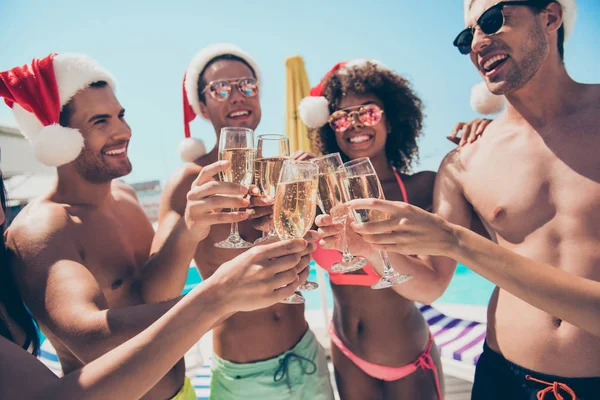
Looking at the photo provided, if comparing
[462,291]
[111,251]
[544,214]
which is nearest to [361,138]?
[544,214]

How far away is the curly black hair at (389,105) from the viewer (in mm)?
3354

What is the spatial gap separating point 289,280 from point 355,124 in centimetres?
207

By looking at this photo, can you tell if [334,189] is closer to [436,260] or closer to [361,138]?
[436,260]

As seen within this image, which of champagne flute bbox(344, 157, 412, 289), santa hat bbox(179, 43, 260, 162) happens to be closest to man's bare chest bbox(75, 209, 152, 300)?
santa hat bbox(179, 43, 260, 162)

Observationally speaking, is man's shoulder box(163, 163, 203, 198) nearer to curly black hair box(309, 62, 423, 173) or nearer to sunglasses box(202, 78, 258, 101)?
sunglasses box(202, 78, 258, 101)

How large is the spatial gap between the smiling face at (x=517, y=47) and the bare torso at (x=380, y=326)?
1123 millimetres

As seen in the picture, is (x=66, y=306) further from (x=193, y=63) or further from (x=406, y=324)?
(x=193, y=63)

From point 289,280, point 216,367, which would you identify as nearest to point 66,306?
point 289,280

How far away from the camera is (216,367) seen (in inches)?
105

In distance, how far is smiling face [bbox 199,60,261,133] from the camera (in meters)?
3.05

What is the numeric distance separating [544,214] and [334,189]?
4.10 ft

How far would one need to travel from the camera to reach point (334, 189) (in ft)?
5.72

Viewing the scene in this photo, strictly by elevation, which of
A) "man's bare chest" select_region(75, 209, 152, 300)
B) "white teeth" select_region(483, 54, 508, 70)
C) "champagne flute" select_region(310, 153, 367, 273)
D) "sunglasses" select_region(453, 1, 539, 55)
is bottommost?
"man's bare chest" select_region(75, 209, 152, 300)

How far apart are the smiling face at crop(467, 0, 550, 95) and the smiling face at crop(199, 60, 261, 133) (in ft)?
6.10
